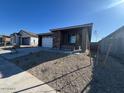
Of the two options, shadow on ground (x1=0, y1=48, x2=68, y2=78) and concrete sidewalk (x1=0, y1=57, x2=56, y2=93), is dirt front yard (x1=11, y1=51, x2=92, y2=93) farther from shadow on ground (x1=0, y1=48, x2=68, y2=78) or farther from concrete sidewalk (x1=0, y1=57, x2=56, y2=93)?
shadow on ground (x1=0, y1=48, x2=68, y2=78)

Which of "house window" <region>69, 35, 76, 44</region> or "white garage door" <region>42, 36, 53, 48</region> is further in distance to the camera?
"white garage door" <region>42, 36, 53, 48</region>

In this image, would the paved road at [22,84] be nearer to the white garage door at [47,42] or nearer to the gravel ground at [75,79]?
the gravel ground at [75,79]

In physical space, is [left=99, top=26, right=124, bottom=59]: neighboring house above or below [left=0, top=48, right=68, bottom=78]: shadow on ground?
above

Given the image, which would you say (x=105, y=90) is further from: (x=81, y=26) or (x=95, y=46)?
(x=95, y=46)

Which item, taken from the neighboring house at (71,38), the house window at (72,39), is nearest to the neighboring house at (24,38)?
the neighboring house at (71,38)

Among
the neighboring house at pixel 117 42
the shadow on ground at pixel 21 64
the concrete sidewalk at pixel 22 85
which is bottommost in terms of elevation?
the concrete sidewalk at pixel 22 85

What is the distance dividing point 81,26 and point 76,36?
2.60 meters

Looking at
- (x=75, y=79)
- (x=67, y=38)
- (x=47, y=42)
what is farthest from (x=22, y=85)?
(x=47, y=42)

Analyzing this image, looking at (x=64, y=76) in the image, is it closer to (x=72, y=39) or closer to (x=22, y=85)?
(x=22, y=85)

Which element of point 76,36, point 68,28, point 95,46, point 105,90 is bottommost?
point 105,90

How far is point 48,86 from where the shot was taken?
21.8 ft

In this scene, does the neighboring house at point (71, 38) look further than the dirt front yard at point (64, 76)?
Yes

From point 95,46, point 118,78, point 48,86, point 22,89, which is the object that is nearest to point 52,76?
point 48,86

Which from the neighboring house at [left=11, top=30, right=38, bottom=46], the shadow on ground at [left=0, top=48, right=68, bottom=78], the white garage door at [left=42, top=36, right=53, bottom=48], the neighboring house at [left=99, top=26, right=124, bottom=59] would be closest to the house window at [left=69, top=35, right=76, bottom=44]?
the neighboring house at [left=99, top=26, right=124, bottom=59]
